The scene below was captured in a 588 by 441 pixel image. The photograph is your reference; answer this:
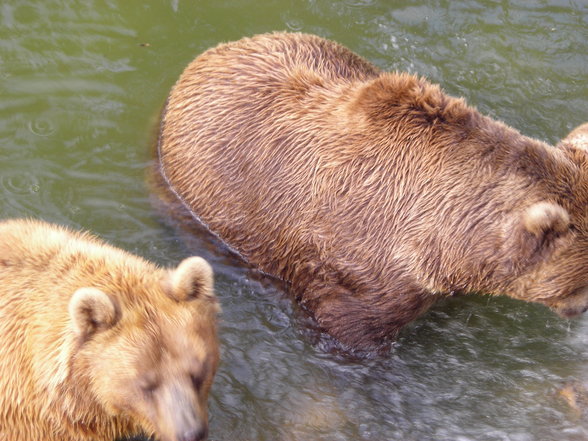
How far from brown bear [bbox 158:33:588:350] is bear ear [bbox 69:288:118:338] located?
2466 millimetres

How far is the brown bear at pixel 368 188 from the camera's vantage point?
6523 mm

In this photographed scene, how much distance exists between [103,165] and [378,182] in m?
3.57

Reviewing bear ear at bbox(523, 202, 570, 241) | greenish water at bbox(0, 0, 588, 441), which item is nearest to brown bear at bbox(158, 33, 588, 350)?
bear ear at bbox(523, 202, 570, 241)

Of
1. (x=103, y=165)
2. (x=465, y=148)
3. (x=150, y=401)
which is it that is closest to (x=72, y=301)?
(x=150, y=401)

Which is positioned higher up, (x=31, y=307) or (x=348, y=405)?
(x=31, y=307)

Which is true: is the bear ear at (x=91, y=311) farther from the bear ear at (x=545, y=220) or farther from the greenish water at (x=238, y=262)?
the bear ear at (x=545, y=220)

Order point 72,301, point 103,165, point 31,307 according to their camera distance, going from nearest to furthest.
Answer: point 72,301, point 31,307, point 103,165

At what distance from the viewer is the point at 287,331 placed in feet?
25.5

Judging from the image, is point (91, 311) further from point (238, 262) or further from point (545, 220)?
point (545, 220)

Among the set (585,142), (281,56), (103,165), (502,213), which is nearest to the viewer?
(502,213)

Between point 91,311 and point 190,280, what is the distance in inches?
28.6

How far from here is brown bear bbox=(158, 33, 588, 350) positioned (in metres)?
6.52

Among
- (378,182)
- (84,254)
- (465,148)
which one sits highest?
(465,148)

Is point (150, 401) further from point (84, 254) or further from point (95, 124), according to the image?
point (95, 124)
